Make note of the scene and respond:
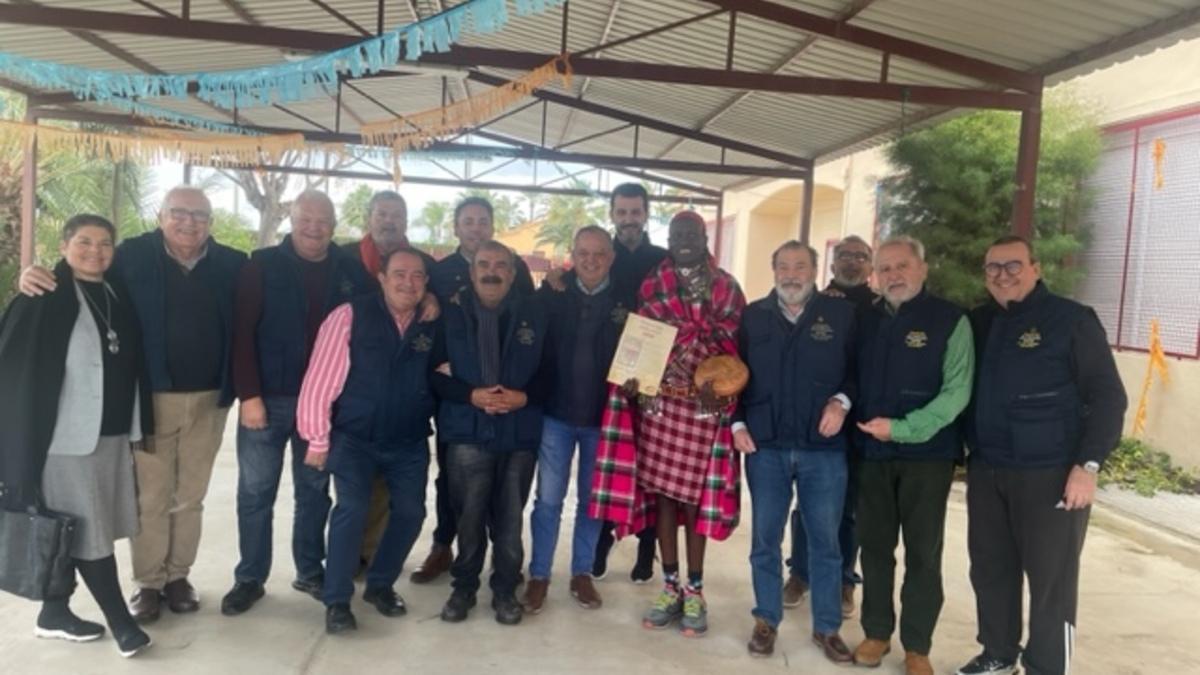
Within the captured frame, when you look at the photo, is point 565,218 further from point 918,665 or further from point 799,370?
point 918,665

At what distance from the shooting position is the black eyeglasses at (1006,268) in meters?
2.93

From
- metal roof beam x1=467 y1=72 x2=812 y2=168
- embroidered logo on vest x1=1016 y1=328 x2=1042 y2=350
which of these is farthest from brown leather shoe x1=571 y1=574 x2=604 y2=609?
metal roof beam x1=467 y1=72 x2=812 y2=168

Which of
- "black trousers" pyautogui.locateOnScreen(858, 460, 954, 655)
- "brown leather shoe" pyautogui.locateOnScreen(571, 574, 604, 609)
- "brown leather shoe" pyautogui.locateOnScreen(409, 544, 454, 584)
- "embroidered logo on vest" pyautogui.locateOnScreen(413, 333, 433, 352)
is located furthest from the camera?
"brown leather shoe" pyautogui.locateOnScreen(409, 544, 454, 584)

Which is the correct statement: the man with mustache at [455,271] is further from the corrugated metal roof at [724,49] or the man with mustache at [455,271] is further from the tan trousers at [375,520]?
the corrugated metal roof at [724,49]

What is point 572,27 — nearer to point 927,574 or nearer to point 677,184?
point 927,574

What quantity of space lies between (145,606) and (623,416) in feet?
6.63

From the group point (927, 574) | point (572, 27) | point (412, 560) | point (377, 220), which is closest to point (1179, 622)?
point (927, 574)

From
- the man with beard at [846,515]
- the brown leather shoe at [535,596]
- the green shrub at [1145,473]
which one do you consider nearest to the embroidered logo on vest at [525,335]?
the brown leather shoe at [535,596]

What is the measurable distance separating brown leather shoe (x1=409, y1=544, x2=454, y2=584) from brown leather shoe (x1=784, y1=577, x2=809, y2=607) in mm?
1605

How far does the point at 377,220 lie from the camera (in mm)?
4020

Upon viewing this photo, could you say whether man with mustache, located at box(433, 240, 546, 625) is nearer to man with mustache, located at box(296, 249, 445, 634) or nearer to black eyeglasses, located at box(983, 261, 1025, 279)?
man with mustache, located at box(296, 249, 445, 634)

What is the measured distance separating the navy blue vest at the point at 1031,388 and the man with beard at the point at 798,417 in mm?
495

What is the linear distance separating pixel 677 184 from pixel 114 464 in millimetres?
11921

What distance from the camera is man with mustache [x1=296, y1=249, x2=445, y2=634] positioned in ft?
10.5
